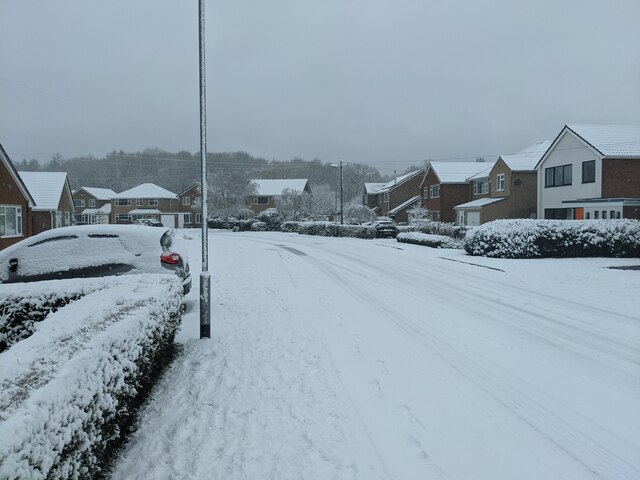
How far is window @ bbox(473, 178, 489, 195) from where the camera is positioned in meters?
46.9

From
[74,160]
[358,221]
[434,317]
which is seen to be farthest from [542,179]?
[74,160]

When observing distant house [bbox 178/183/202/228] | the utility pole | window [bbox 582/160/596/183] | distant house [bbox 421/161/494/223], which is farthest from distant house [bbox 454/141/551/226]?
distant house [bbox 178/183/202/228]

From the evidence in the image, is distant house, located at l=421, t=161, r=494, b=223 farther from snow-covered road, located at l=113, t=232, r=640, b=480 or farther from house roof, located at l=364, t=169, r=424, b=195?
snow-covered road, located at l=113, t=232, r=640, b=480

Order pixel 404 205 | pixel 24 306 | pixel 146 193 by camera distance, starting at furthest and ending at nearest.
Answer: pixel 146 193 → pixel 404 205 → pixel 24 306

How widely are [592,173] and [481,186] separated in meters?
17.2

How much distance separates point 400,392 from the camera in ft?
16.1

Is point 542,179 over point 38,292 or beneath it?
over

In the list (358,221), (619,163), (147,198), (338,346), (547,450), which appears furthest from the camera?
(147,198)

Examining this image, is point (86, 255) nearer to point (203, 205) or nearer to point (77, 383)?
point (203, 205)

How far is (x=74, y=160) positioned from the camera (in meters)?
126

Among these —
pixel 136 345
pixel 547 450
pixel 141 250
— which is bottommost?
pixel 547 450

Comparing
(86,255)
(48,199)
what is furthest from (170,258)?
(48,199)

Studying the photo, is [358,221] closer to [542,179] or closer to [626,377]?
[542,179]

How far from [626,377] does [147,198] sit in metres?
86.7
